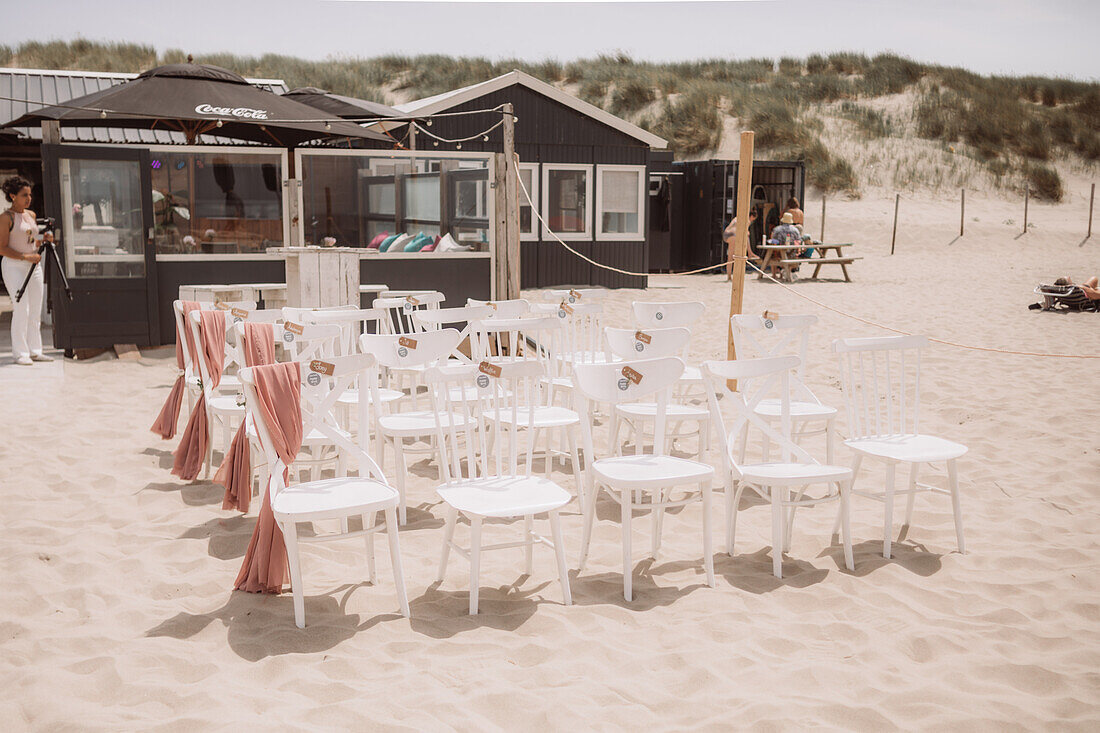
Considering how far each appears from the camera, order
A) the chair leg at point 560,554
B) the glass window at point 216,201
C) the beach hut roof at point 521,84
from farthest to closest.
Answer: the beach hut roof at point 521,84 < the glass window at point 216,201 < the chair leg at point 560,554

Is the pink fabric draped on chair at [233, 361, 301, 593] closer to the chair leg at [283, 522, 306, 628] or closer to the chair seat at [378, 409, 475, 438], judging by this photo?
the chair leg at [283, 522, 306, 628]

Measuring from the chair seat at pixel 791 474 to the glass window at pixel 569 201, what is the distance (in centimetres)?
1103

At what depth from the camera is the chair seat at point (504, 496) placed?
3168 mm

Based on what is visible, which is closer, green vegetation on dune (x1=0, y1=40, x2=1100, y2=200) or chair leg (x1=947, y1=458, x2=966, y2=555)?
chair leg (x1=947, y1=458, x2=966, y2=555)

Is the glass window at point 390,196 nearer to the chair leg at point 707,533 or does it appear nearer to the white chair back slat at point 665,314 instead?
the white chair back slat at point 665,314

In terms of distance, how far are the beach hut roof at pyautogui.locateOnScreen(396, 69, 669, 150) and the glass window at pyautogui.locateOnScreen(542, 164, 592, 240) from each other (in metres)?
0.82

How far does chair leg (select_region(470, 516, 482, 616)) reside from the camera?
323 cm

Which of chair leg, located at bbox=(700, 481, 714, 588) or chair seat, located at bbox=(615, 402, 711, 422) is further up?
chair seat, located at bbox=(615, 402, 711, 422)

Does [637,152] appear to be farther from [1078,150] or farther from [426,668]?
[1078,150]

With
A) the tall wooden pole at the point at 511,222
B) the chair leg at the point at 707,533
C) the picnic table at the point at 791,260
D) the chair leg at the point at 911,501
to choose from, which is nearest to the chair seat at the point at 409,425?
the chair leg at the point at 707,533

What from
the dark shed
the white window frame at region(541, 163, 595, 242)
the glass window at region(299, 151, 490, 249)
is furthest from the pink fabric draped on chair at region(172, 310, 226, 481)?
the white window frame at region(541, 163, 595, 242)

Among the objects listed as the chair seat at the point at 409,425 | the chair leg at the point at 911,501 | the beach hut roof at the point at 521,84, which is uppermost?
the beach hut roof at the point at 521,84

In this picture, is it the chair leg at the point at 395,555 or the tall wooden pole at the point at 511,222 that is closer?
the chair leg at the point at 395,555

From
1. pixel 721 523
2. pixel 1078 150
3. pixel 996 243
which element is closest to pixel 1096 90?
pixel 1078 150
